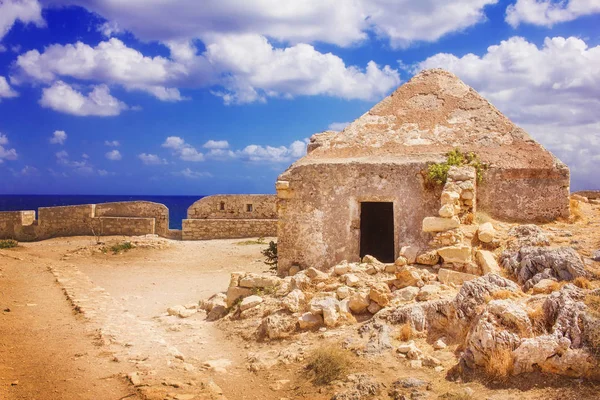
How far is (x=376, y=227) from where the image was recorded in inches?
585

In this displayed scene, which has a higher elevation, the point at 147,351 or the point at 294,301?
the point at 294,301

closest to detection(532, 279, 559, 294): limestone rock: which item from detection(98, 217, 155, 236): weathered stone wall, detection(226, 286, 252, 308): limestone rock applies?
detection(226, 286, 252, 308): limestone rock

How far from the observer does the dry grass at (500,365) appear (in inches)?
202

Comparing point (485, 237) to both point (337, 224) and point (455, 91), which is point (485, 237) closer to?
point (337, 224)

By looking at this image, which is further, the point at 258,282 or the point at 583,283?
the point at 258,282

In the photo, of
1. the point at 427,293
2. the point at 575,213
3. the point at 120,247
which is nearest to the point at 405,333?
the point at 427,293

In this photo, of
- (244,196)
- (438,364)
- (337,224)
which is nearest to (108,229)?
(244,196)

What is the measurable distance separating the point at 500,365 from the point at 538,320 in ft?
2.47

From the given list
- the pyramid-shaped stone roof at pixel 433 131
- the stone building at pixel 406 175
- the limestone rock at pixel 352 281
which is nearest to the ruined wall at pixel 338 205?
the stone building at pixel 406 175

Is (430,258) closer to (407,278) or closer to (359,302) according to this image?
(407,278)

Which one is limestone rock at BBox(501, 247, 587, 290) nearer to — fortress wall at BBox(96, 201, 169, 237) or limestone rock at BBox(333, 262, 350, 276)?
limestone rock at BBox(333, 262, 350, 276)

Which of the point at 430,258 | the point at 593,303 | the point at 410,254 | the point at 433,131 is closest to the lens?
the point at 593,303

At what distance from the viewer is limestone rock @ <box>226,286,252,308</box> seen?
962 cm

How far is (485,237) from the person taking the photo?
8.77 meters
